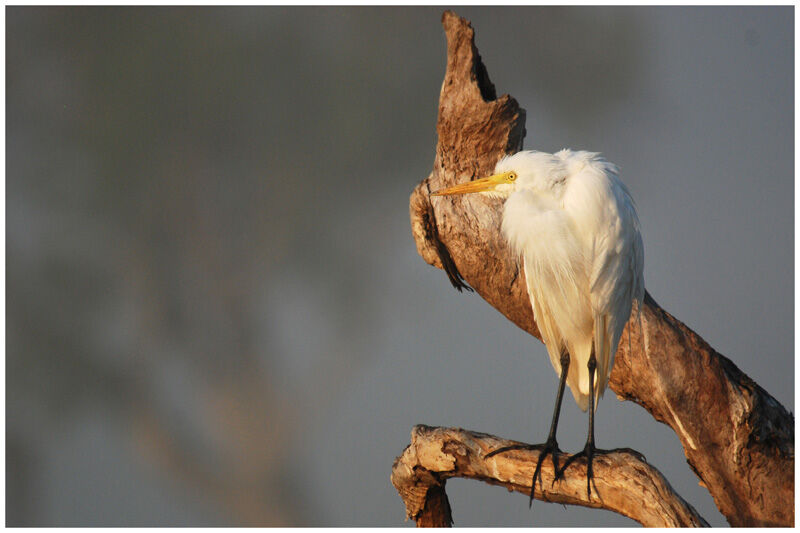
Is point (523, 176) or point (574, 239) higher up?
point (523, 176)

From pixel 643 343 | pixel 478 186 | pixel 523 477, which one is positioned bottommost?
pixel 523 477

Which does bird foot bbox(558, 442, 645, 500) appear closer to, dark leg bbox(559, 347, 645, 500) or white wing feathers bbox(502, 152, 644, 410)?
dark leg bbox(559, 347, 645, 500)

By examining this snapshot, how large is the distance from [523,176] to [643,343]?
52cm

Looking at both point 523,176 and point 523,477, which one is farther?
point 523,176

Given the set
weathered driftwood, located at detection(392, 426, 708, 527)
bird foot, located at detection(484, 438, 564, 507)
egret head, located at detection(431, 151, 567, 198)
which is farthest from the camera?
egret head, located at detection(431, 151, 567, 198)

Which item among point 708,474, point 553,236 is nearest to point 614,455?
point 708,474

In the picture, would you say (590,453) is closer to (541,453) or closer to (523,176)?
(541,453)

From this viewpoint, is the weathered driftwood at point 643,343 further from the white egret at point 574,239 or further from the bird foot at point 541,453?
the bird foot at point 541,453

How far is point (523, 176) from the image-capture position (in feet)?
6.29

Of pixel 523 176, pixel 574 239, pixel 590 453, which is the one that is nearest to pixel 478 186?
pixel 523 176

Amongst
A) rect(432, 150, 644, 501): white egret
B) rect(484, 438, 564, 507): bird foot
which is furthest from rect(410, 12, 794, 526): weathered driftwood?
rect(484, 438, 564, 507): bird foot

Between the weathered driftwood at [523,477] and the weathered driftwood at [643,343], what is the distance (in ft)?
1.01

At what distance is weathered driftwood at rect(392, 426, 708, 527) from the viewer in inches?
65.6

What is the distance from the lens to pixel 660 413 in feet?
6.68
